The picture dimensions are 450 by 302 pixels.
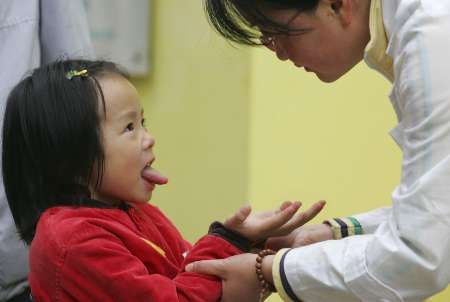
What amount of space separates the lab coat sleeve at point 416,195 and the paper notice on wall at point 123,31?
5.84 feet

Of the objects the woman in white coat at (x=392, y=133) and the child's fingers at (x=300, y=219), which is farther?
the child's fingers at (x=300, y=219)

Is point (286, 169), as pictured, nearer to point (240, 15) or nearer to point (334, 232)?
point (334, 232)

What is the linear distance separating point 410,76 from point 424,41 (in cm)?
5

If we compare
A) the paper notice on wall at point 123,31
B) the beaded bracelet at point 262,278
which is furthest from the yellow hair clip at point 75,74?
the paper notice on wall at point 123,31

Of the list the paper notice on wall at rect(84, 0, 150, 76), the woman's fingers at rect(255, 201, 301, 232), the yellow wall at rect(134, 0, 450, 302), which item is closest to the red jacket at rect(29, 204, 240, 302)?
the woman's fingers at rect(255, 201, 301, 232)

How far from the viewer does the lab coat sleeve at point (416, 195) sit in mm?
1235

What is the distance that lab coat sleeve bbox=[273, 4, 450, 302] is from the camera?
48.6 inches

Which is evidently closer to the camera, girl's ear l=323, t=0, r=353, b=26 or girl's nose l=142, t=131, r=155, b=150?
girl's ear l=323, t=0, r=353, b=26

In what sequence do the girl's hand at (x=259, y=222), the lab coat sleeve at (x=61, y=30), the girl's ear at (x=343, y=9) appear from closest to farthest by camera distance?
the girl's ear at (x=343, y=9)
the girl's hand at (x=259, y=222)
the lab coat sleeve at (x=61, y=30)

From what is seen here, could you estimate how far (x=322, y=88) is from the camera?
2574mm

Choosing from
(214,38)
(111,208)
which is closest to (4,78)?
(111,208)

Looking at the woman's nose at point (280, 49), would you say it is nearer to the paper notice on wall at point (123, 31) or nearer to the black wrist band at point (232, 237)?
the black wrist band at point (232, 237)

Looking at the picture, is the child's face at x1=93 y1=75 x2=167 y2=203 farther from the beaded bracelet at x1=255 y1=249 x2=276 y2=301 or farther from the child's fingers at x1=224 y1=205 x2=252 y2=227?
the beaded bracelet at x1=255 y1=249 x2=276 y2=301

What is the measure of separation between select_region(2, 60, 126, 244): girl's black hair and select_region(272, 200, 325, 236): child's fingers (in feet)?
1.17
